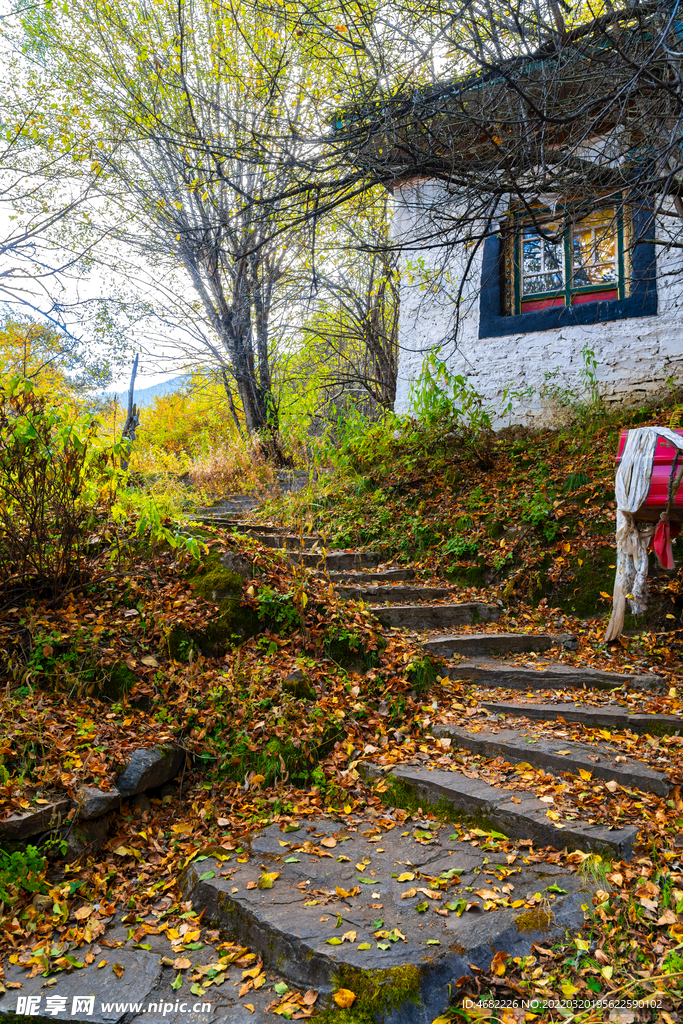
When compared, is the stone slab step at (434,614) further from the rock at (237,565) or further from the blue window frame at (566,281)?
the blue window frame at (566,281)

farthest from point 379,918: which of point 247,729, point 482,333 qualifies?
point 482,333

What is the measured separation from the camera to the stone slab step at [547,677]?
15.1ft

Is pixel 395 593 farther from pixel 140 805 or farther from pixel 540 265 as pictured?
pixel 540 265

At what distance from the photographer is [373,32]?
4.80 meters

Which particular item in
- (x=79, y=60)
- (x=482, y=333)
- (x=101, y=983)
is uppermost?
(x=79, y=60)

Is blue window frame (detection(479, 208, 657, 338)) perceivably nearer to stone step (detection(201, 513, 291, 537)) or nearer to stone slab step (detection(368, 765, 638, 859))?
stone step (detection(201, 513, 291, 537))

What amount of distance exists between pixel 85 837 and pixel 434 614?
11.3 feet

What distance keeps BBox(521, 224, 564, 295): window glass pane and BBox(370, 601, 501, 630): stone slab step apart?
5292 millimetres

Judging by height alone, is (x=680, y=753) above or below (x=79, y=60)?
below

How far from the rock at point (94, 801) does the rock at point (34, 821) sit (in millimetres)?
66

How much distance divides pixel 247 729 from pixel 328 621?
126cm

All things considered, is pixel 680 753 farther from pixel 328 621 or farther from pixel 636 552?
pixel 328 621

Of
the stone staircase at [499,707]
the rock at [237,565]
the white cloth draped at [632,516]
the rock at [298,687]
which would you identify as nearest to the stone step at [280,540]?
the stone staircase at [499,707]

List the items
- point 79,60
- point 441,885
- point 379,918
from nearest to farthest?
point 379,918
point 441,885
point 79,60
